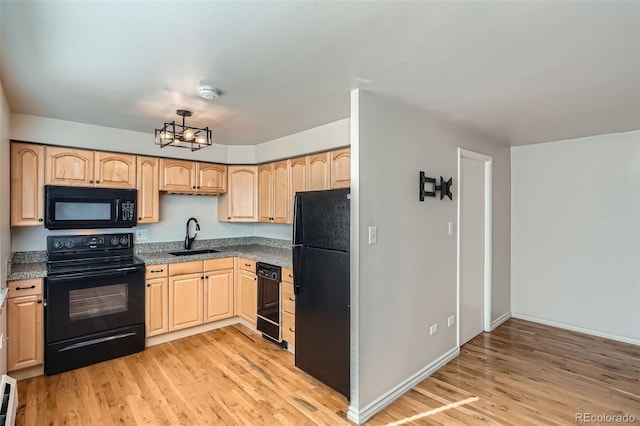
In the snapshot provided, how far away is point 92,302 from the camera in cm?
314

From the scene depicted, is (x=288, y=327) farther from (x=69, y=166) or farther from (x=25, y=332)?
Answer: (x=69, y=166)

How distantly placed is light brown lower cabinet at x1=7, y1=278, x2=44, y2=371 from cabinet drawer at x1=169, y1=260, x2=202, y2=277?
111 centimetres

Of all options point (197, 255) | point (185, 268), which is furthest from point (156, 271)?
point (197, 255)

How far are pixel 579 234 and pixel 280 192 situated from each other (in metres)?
3.68

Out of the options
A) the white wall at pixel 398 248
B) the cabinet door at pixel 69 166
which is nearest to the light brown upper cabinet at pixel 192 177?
the cabinet door at pixel 69 166

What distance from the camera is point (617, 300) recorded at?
3705mm

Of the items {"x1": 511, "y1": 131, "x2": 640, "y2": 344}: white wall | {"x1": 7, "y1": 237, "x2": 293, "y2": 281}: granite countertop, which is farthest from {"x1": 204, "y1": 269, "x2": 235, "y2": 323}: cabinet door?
{"x1": 511, "y1": 131, "x2": 640, "y2": 344}: white wall

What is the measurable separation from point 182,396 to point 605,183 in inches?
193

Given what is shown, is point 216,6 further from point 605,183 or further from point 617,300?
point 617,300

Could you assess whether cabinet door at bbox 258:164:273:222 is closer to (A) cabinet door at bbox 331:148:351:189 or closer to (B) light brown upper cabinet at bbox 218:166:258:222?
(B) light brown upper cabinet at bbox 218:166:258:222

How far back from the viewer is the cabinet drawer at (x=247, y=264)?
385cm

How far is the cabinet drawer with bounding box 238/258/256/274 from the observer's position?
152 inches

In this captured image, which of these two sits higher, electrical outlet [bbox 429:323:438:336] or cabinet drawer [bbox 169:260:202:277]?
cabinet drawer [bbox 169:260:202:277]

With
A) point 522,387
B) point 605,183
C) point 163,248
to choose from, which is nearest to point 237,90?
point 163,248
